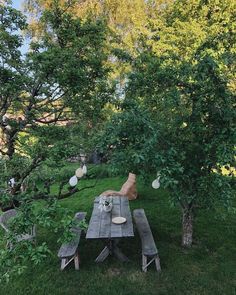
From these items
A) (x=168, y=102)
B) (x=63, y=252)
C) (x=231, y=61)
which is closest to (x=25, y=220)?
(x=63, y=252)

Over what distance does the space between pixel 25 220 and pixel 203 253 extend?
4.19 m

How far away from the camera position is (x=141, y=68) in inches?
310

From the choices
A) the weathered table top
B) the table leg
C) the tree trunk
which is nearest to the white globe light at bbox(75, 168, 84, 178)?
the weathered table top

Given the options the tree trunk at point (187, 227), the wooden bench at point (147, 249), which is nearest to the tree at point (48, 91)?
the wooden bench at point (147, 249)

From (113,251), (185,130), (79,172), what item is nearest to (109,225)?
(113,251)

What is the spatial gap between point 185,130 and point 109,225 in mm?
2352

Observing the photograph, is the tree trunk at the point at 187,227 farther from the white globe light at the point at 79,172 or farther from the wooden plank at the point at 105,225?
the white globe light at the point at 79,172

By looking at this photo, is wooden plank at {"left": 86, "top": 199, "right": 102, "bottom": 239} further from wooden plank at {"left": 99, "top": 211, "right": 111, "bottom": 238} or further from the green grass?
the green grass

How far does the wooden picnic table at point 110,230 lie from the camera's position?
17.7 feet

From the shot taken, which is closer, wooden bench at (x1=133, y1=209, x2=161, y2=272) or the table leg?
wooden bench at (x1=133, y1=209, x2=161, y2=272)

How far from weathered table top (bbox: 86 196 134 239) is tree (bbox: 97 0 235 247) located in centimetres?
107

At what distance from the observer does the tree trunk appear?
624cm

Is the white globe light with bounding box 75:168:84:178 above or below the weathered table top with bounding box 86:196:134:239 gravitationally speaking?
above

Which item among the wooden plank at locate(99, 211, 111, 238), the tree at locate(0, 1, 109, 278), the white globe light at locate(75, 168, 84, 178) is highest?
the tree at locate(0, 1, 109, 278)
